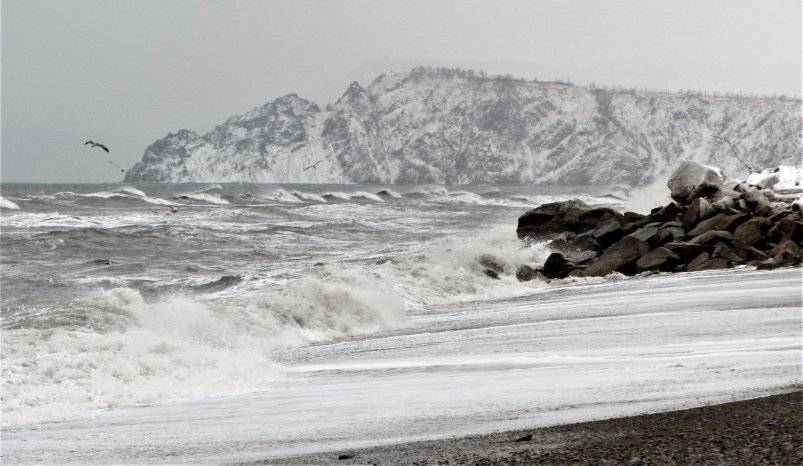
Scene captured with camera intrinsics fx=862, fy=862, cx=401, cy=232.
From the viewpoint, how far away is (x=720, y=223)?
67.7 ft

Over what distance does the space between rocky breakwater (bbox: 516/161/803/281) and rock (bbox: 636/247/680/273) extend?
0.02m

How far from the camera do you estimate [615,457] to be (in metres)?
4.77

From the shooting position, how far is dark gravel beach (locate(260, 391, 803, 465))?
468 cm

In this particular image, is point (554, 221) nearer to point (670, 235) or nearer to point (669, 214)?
point (669, 214)

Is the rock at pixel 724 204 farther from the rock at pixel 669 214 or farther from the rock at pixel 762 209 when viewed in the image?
the rock at pixel 669 214

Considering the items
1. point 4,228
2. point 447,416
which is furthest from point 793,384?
point 4,228

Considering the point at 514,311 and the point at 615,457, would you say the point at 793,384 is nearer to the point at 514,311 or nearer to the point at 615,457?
the point at 615,457

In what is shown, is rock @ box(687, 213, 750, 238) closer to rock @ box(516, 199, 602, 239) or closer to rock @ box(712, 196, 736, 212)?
rock @ box(712, 196, 736, 212)

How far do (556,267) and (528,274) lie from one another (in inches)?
29.1

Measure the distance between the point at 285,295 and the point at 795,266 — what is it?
9.61m

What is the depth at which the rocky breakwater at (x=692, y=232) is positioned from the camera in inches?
723

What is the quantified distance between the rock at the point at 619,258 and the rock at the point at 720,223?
1.60 m

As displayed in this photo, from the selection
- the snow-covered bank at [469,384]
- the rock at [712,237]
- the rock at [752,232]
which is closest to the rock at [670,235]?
the rock at [712,237]

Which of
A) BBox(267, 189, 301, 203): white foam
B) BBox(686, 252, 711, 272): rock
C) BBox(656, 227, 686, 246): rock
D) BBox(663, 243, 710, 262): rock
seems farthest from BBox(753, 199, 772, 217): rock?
BBox(267, 189, 301, 203): white foam
